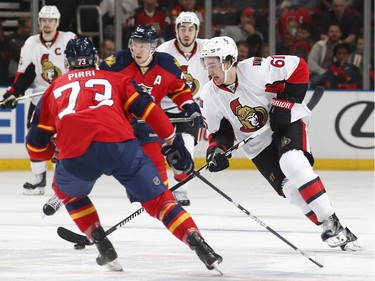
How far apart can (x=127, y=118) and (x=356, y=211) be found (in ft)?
8.98

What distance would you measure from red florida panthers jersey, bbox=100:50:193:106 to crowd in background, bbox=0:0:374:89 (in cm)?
378

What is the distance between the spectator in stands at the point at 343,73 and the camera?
1019 cm

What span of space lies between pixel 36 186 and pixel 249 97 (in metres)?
3.04

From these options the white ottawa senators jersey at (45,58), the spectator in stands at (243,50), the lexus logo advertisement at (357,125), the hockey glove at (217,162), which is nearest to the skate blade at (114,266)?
the hockey glove at (217,162)

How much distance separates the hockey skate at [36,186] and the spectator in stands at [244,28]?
271 cm

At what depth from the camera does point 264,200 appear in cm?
779

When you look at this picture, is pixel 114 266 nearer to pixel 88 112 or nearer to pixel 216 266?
pixel 216 266

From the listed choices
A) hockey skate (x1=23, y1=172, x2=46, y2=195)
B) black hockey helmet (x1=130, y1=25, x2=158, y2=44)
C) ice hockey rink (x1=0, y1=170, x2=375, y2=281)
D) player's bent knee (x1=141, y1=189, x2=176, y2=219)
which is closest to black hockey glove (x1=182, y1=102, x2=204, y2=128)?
black hockey helmet (x1=130, y1=25, x2=158, y2=44)

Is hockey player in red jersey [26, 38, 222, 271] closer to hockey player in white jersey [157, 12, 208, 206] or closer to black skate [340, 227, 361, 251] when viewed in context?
black skate [340, 227, 361, 251]

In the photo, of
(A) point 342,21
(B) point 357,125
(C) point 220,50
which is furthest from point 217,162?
(A) point 342,21

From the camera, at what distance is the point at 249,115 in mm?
5520

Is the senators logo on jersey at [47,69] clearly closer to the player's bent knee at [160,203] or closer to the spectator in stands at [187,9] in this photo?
the spectator in stands at [187,9]

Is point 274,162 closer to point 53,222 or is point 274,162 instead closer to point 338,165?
point 53,222

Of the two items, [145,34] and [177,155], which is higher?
[145,34]
